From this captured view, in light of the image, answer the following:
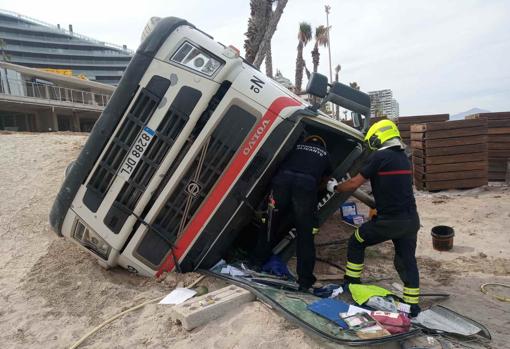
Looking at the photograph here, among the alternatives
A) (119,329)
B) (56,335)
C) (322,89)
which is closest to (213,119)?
(322,89)

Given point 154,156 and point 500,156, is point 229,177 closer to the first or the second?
point 154,156

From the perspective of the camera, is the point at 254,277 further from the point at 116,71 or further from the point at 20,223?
the point at 116,71

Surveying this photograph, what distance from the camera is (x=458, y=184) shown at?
1044cm

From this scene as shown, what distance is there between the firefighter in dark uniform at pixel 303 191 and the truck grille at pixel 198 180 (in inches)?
25.1

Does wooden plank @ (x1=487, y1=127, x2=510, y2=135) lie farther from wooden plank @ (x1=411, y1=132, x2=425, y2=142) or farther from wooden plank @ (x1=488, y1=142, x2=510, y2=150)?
wooden plank @ (x1=411, y1=132, x2=425, y2=142)

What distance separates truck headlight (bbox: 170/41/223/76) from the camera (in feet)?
11.3

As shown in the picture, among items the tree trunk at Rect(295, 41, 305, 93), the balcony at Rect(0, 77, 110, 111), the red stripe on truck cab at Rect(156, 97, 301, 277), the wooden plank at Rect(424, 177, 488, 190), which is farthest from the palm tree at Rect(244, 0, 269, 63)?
the balcony at Rect(0, 77, 110, 111)

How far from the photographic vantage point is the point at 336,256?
5391mm

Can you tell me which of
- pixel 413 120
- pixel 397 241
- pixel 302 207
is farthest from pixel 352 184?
pixel 413 120

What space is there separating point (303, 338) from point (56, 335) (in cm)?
207

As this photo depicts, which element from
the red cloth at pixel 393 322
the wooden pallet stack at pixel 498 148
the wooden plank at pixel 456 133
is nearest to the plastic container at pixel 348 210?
the red cloth at pixel 393 322

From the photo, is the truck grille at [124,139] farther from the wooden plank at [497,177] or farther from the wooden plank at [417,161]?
the wooden plank at [497,177]

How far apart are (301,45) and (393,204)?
74.1 feet

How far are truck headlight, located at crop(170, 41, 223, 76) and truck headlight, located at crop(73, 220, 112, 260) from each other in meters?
1.82
